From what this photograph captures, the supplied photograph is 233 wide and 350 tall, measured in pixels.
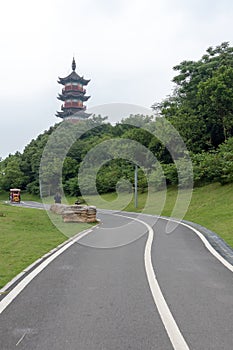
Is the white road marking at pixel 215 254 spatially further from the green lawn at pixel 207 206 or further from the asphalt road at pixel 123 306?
the green lawn at pixel 207 206

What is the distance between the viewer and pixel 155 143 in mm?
49031

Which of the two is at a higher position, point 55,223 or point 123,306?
point 55,223

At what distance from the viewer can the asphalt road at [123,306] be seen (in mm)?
4250

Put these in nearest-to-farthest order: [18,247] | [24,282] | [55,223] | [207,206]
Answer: [24,282], [18,247], [55,223], [207,206]

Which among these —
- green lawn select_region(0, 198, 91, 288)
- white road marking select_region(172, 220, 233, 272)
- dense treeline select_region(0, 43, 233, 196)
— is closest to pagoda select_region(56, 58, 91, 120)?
dense treeline select_region(0, 43, 233, 196)

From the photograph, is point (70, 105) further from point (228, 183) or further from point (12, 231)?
point (12, 231)

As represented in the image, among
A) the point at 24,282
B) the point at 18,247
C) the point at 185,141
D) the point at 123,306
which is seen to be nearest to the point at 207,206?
the point at 185,141

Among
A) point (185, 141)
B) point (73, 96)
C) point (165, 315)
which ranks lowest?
point (165, 315)

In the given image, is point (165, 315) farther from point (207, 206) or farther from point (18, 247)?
point (207, 206)

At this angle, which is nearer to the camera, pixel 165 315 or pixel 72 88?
pixel 165 315

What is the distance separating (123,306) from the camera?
17.9ft


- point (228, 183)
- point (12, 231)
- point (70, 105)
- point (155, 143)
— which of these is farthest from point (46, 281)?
point (70, 105)

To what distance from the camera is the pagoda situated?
8381cm

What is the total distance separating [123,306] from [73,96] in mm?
82734
